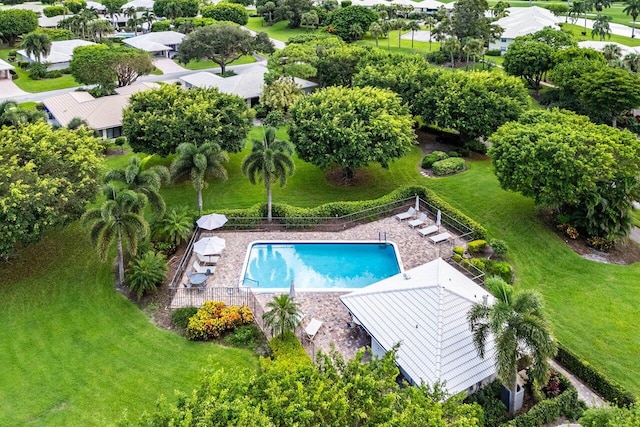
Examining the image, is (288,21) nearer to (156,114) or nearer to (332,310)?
(156,114)

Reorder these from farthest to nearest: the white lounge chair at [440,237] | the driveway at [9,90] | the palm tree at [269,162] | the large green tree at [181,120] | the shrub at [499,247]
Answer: the driveway at [9,90] → the large green tree at [181,120] → the palm tree at [269,162] → the white lounge chair at [440,237] → the shrub at [499,247]

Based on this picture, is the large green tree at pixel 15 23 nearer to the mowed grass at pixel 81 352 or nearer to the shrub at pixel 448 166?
the mowed grass at pixel 81 352

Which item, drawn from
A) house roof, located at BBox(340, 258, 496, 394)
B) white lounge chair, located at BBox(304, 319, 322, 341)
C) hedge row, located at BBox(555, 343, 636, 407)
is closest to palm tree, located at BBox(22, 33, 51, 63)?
white lounge chair, located at BBox(304, 319, 322, 341)

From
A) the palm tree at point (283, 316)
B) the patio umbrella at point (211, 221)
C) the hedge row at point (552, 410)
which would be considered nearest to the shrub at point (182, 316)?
the palm tree at point (283, 316)

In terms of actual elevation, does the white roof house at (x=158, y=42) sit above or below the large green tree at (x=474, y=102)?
above

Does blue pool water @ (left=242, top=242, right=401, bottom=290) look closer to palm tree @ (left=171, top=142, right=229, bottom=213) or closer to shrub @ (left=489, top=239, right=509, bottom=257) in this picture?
palm tree @ (left=171, top=142, right=229, bottom=213)

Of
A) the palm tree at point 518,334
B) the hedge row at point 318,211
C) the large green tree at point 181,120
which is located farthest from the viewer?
the large green tree at point 181,120

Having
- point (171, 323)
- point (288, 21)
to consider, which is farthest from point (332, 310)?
point (288, 21)
